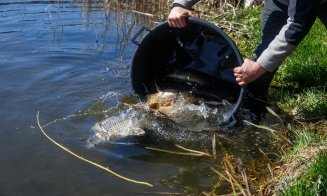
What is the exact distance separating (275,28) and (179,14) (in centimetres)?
101

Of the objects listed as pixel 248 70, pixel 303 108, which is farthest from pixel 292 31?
pixel 303 108

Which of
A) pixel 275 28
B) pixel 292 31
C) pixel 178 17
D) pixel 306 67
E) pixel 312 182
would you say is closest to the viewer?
pixel 312 182

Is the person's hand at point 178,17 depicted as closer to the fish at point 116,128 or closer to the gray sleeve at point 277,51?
the gray sleeve at point 277,51

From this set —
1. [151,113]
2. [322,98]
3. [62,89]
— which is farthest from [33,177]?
[322,98]

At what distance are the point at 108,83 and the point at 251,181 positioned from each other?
2.59 m

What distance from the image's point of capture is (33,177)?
3561mm

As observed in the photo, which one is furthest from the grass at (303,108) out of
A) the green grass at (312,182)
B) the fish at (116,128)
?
the fish at (116,128)

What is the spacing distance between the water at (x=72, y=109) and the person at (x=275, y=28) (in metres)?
0.70

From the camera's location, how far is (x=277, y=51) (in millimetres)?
3576

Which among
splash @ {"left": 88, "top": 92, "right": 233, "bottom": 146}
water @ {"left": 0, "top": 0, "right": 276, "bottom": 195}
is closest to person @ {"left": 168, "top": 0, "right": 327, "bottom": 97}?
splash @ {"left": 88, "top": 92, "right": 233, "bottom": 146}

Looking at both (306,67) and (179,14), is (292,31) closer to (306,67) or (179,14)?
(179,14)

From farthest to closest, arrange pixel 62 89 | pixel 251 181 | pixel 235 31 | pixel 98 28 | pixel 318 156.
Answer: pixel 98 28, pixel 235 31, pixel 62 89, pixel 251 181, pixel 318 156

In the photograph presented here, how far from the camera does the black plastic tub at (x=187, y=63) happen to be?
4.55m

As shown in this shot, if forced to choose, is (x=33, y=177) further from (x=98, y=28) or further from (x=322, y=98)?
(x=98, y=28)
